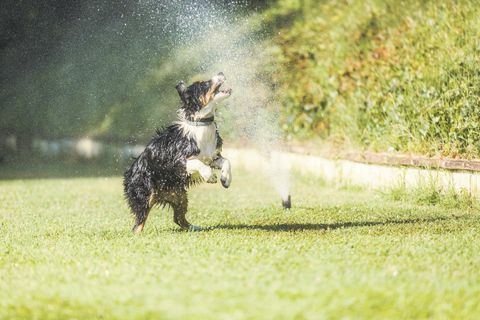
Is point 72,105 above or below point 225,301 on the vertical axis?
above

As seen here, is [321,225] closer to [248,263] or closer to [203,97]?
[203,97]

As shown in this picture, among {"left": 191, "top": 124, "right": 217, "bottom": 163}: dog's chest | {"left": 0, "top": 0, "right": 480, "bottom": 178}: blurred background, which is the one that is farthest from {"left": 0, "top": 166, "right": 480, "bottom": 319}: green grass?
{"left": 0, "top": 0, "right": 480, "bottom": 178}: blurred background

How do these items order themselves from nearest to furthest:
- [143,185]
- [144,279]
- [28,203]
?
[144,279] < [143,185] < [28,203]

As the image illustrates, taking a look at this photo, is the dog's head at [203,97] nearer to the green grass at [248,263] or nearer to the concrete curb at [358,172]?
the green grass at [248,263]

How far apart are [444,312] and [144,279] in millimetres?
1702

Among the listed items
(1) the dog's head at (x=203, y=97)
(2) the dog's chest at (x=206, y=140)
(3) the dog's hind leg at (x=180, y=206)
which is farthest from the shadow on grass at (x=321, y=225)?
(1) the dog's head at (x=203, y=97)

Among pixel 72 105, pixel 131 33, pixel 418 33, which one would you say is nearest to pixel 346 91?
pixel 418 33

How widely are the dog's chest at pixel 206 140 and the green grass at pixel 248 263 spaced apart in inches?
24.6

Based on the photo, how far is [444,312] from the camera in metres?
4.32

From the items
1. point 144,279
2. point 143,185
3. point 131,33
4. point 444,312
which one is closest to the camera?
point 444,312

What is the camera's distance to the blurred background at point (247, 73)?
33.7 feet

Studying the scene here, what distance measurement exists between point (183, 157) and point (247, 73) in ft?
29.5

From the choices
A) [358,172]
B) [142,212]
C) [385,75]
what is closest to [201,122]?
[142,212]

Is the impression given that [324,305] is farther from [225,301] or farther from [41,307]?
[41,307]
